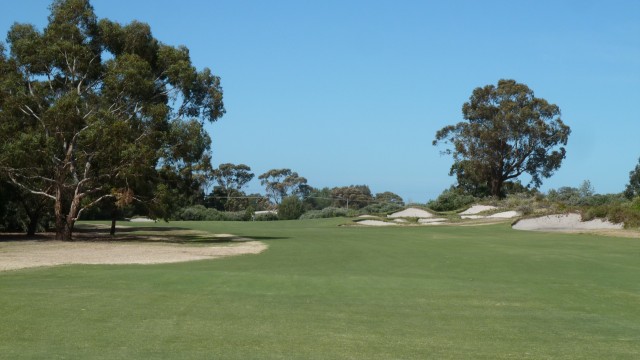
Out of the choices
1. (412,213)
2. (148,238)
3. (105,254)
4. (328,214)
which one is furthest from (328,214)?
(105,254)

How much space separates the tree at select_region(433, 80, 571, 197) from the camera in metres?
75.2

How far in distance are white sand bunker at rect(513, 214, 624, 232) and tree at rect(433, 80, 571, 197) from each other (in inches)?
1267

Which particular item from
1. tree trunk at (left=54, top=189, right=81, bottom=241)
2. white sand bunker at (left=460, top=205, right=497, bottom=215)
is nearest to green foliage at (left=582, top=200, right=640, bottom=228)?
white sand bunker at (left=460, top=205, right=497, bottom=215)

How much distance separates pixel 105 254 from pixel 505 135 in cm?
5838

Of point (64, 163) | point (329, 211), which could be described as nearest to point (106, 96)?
point (64, 163)

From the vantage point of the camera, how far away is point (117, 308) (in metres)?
11.6

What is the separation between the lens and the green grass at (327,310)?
8.77m

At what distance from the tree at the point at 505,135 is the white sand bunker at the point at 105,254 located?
167 feet

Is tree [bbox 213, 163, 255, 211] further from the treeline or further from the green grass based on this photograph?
the green grass

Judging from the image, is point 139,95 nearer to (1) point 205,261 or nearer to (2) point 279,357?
(1) point 205,261

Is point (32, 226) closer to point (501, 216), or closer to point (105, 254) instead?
point (105, 254)

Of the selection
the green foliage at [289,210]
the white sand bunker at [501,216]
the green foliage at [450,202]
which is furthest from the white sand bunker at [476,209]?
the green foliage at [289,210]

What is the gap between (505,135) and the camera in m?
75.9

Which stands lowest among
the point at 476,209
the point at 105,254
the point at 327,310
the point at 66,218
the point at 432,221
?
the point at 327,310
